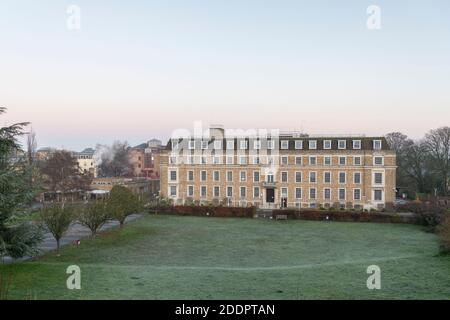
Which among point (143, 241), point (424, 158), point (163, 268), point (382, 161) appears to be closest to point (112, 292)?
point (163, 268)

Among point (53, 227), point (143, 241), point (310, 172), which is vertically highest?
point (310, 172)

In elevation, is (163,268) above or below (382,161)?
below

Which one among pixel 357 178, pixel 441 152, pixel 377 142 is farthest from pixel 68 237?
pixel 441 152

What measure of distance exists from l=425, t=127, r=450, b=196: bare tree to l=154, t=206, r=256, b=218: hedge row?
110 feet

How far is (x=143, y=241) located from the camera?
29453 mm

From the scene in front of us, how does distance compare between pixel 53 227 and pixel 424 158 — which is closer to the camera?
pixel 53 227

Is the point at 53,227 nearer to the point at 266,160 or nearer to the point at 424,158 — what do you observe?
the point at 266,160

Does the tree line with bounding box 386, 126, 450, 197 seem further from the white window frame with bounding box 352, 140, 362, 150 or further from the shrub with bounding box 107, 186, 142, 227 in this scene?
the shrub with bounding box 107, 186, 142, 227

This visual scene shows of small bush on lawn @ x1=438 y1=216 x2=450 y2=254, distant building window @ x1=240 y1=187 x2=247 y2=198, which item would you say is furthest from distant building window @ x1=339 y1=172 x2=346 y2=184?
small bush on lawn @ x1=438 y1=216 x2=450 y2=254

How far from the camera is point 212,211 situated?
4691cm

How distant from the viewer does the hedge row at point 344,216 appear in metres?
40.8

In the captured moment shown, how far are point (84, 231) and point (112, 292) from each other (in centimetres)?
2101

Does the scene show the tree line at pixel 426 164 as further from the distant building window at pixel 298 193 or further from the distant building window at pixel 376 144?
the distant building window at pixel 298 193

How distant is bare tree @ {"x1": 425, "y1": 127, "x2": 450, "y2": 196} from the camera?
60031mm
